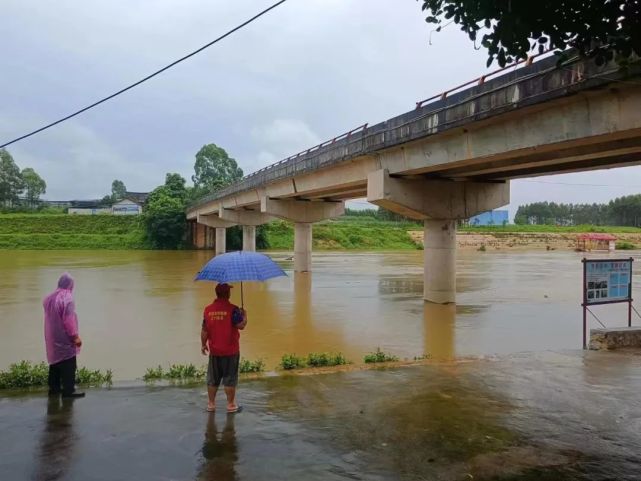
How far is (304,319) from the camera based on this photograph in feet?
53.6

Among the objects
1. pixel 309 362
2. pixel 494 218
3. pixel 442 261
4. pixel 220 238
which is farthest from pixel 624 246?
pixel 309 362

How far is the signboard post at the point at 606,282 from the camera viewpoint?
10.6 m

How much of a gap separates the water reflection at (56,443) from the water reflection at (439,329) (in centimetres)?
615

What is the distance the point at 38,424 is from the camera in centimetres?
545

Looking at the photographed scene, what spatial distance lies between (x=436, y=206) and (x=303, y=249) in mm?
15961

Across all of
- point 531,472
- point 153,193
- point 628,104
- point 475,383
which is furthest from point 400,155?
point 153,193

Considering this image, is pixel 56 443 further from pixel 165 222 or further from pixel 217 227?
pixel 165 222

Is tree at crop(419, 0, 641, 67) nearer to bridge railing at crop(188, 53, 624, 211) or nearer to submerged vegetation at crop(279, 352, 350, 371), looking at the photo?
bridge railing at crop(188, 53, 624, 211)

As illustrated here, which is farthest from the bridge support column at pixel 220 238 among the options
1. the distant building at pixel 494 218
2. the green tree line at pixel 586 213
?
the green tree line at pixel 586 213

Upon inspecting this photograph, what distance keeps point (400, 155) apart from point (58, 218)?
6370 cm

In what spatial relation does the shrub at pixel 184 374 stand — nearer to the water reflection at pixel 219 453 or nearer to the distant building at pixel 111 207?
the water reflection at pixel 219 453

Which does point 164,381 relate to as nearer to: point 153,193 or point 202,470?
point 202,470

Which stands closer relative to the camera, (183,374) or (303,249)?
(183,374)

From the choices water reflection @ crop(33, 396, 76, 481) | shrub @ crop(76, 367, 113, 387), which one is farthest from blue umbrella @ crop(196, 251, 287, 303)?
shrub @ crop(76, 367, 113, 387)
